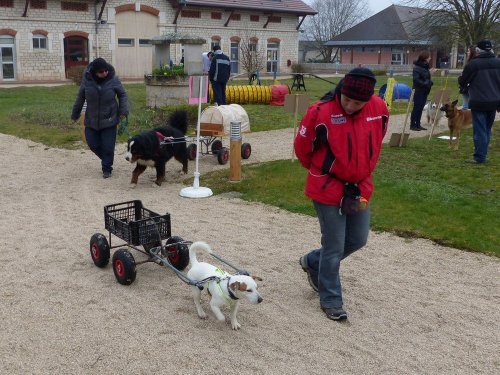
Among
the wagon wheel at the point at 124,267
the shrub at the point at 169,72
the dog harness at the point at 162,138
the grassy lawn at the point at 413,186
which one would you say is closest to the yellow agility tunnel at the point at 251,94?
the shrub at the point at 169,72

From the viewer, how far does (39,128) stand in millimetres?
13820

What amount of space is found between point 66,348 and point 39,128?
11259mm

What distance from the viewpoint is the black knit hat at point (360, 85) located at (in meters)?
3.56

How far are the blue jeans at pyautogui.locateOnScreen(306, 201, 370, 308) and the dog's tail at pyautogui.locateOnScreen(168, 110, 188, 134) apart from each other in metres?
5.19

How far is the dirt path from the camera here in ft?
11.6

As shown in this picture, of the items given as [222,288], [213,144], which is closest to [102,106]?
[213,144]

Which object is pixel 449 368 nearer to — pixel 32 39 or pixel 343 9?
pixel 32 39

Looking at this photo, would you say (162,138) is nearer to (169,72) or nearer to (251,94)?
(169,72)

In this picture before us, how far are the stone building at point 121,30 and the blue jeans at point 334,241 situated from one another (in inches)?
1194

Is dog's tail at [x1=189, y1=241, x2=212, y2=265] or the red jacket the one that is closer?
the red jacket

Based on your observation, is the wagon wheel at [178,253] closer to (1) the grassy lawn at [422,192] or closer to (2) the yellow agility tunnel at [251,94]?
(1) the grassy lawn at [422,192]

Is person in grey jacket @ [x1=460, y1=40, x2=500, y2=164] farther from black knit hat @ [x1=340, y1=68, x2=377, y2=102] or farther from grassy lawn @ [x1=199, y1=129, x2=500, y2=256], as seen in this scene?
black knit hat @ [x1=340, y1=68, x2=377, y2=102]

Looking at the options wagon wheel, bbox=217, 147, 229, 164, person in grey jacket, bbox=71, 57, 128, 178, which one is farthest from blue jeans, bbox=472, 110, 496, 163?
person in grey jacket, bbox=71, 57, 128, 178

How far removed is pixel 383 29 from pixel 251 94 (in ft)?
127
